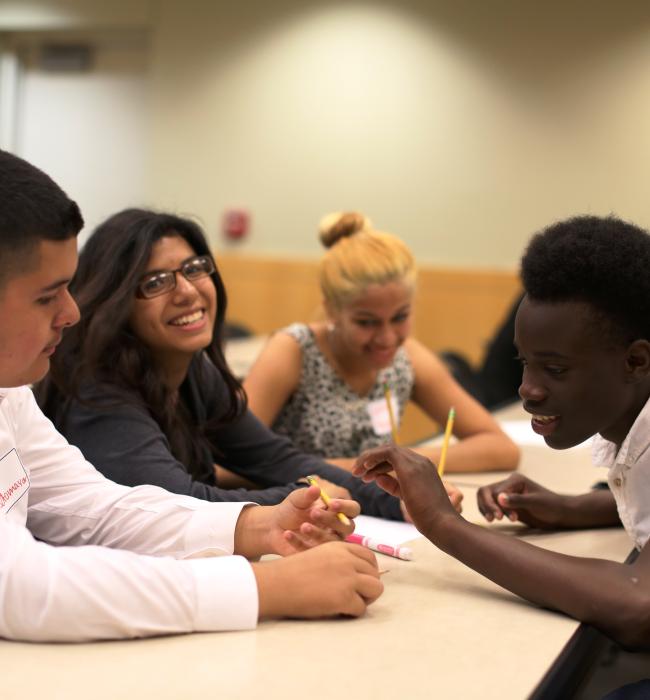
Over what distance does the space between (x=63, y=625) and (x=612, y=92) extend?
17.0 ft

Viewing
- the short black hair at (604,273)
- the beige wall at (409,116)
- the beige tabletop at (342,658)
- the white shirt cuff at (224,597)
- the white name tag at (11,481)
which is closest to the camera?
the beige tabletop at (342,658)

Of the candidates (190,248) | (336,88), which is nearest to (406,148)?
(336,88)

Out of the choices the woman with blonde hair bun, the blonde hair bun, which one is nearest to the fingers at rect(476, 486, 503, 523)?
the woman with blonde hair bun

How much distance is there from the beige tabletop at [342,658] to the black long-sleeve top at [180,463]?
47 centimetres

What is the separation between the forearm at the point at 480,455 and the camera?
221cm

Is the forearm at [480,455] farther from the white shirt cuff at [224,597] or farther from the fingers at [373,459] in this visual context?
the white shirt cuff at [224,597]

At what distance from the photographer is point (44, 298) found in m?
1.14

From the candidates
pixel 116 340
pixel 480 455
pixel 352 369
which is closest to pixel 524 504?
pixel 480 455

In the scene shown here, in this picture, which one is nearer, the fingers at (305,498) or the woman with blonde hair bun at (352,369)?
the fingers at (305,498)

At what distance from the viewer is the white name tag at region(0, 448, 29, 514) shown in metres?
1.17

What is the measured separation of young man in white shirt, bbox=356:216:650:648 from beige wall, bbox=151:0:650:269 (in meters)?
4.09

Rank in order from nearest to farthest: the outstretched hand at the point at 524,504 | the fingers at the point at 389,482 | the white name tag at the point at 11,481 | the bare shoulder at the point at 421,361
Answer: the white name tag at the point at 11,481
the fingers at the point at 389,482
the outstretched hand at the point at 524,504
the bare shoulder at the point at 421,361

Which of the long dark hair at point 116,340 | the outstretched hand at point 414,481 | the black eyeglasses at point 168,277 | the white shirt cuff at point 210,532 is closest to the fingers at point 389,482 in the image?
the outstretched hand at point 414,481

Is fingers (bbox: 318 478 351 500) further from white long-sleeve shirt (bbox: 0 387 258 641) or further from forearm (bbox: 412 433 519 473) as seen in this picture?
forearm (bbox: 412 433 519 473)
